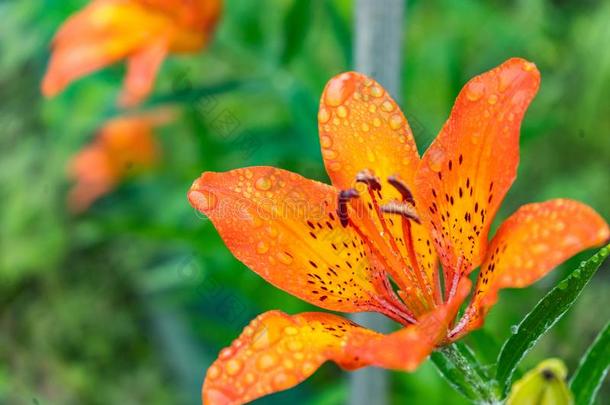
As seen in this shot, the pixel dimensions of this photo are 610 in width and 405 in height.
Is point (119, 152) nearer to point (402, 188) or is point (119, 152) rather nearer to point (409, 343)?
point (402, 188)

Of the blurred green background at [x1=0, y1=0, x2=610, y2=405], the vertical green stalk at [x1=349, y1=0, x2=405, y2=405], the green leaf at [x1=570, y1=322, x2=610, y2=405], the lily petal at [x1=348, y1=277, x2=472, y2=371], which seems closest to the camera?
the lily petal at [x1=348, y1=277, x2=472, y2=371]

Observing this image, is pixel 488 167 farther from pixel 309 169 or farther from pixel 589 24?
pixel 589 24

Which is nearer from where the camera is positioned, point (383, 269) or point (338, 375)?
point (383, 269)

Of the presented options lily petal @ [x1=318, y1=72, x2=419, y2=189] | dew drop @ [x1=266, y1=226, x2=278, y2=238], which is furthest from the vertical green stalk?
dew drop @ [x1=266, y1=226, x2=278, y2=238]

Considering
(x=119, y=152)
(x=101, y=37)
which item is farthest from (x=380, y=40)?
(x=119, y=152)

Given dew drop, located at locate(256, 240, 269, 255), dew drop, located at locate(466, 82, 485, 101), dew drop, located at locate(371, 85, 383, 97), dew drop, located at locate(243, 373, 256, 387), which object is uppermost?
dew drop, located at locate(466, 82, 485, 101)

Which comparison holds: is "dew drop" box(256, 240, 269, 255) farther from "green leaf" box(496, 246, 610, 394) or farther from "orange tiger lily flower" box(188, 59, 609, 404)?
"green leaf" box(496, 246, 610, 394)

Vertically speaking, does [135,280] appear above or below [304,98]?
below

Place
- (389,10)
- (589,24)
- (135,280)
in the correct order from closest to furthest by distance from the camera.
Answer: (389,10), (589,24), (135,280)

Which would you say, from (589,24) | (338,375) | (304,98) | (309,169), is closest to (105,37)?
(304,98)
